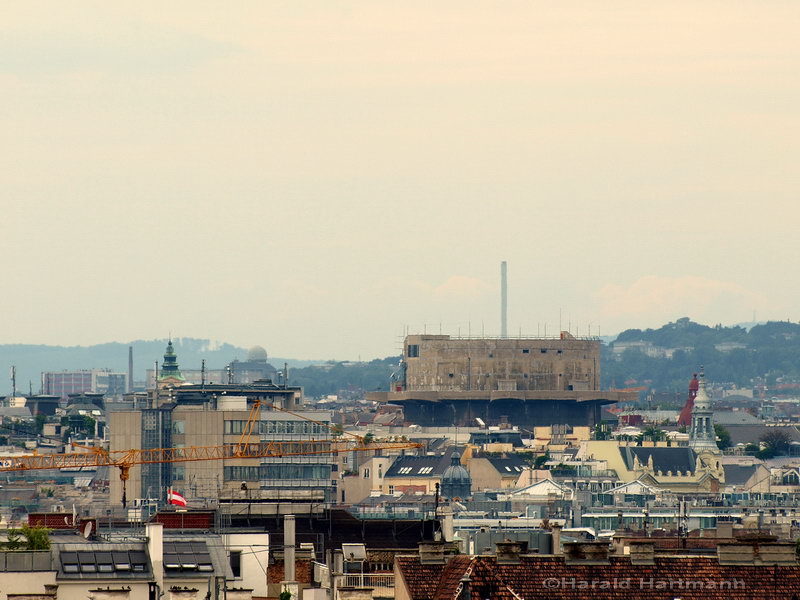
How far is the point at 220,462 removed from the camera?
19450cm

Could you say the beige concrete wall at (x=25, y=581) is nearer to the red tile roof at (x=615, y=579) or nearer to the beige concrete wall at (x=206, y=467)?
the red tile roof at (x=615, y=579)

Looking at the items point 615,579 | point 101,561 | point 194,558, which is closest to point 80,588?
point 101,561

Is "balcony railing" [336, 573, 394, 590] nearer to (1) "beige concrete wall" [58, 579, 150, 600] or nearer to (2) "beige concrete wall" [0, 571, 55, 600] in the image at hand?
(1) "beige concrete wall" [58, 579, 150, 600]

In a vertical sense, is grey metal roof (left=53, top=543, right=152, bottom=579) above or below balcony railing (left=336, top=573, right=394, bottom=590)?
above

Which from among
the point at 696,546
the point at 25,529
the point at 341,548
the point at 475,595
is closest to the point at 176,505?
the point at 341,548

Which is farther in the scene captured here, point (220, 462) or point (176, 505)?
point (220, 462)

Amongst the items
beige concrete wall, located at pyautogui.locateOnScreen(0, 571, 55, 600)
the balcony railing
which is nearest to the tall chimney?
the balcony railing

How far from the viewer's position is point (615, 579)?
5331cm

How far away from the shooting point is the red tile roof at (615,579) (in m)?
52.0

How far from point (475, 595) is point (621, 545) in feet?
76.6

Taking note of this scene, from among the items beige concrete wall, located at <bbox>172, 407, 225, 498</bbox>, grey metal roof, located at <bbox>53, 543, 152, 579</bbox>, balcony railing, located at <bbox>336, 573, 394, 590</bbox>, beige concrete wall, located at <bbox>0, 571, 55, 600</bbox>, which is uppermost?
beige concrete wall, located at <bbox>172, 407, 225, 498</bbox>

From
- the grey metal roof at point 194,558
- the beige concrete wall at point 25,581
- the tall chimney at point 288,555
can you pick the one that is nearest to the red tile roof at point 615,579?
the grey metal roof at point 194,558

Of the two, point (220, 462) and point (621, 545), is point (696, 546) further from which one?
point (220, 462)

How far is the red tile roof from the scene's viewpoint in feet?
171
